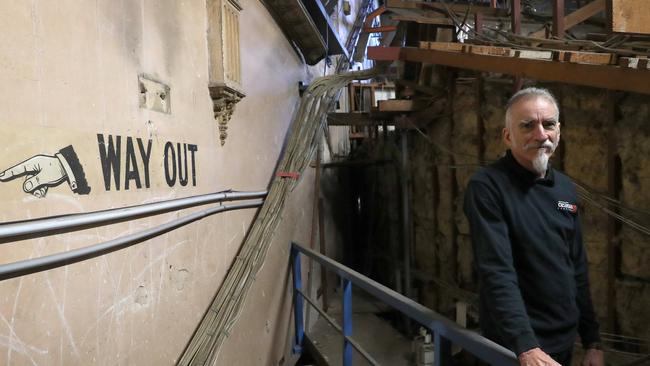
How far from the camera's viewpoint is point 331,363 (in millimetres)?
3314

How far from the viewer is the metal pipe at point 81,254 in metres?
1.04

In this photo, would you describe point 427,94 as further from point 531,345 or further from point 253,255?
point 531,345

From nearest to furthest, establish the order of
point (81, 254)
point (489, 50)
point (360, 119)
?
point (81, 254) → point (489, 50) → point (360, 119)

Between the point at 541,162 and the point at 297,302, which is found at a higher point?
the point at 541,162

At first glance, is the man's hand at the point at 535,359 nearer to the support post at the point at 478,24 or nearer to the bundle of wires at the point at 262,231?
the bundle of wires at the point at 262,231

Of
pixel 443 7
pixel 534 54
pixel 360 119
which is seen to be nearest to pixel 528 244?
pixel 534 54

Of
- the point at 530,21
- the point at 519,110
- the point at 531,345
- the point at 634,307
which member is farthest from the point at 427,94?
the point at 531,345

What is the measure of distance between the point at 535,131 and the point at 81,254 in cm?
153

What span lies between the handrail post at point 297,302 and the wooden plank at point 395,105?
196 centimetres

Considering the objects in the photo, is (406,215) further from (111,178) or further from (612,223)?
(111,178)

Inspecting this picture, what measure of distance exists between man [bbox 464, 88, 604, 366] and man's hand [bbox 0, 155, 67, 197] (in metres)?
1.32

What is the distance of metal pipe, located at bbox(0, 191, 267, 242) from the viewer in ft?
3.41

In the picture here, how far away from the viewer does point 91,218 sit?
51.1 inches

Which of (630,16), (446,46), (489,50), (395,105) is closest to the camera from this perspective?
(630,16)
